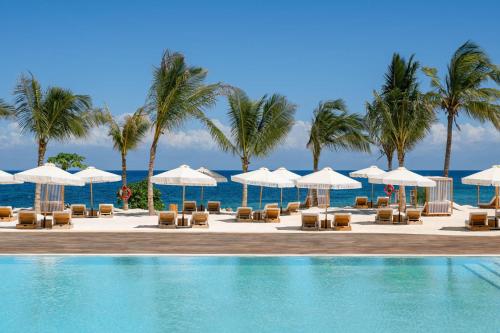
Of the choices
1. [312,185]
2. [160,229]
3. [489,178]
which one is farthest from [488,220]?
[160,229]

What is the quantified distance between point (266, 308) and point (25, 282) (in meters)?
4.84

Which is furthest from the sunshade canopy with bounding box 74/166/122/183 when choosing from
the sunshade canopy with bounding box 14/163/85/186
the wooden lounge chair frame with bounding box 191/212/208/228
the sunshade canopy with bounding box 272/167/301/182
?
the sunshade canopy with bounding box 272/167/301/182

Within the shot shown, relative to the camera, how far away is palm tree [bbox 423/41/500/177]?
2702 centimetres

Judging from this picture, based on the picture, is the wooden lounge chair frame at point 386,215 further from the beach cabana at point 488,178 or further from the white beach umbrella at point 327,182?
the beach cabana at point 488,178

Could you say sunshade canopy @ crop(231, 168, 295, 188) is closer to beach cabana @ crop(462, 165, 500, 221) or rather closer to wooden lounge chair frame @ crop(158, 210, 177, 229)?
wooden lounge chair frame @ crop(158, 210, 177, 229)

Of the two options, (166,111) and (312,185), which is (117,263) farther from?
(166,111)

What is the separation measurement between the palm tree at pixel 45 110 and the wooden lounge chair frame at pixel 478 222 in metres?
15.7

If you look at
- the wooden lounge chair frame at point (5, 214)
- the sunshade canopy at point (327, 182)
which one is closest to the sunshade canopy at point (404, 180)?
the sunshade canopy at point (327, 182)

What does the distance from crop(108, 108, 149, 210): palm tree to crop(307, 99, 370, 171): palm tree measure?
8.31m

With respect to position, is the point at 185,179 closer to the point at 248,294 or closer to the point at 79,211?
the point at 79,211

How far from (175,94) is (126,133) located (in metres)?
5.69

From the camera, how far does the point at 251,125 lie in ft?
86.4

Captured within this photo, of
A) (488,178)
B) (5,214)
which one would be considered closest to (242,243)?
(488,178)

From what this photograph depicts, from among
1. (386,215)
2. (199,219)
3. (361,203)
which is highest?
(361,203)
